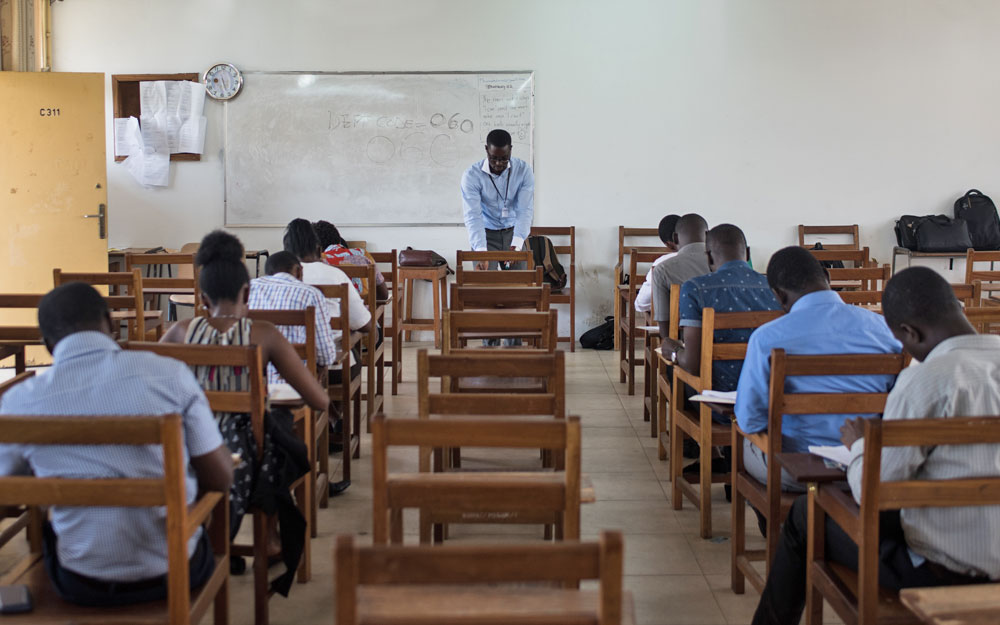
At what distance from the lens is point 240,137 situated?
691 centimetres

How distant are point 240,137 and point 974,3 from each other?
18.5 ft

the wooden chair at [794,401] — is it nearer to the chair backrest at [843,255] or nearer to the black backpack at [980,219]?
the chair backrest at [843,255]

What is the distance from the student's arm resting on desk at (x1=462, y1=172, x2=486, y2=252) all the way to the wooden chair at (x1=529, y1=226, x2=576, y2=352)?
84 centimetres

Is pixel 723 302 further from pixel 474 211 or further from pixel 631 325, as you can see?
pixel 474 211

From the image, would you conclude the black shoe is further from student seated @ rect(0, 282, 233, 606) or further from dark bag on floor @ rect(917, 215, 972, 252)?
dark bag on floor @ rect(917, 215, 972, 252)

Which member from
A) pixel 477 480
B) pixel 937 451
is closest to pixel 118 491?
pixel 477 480

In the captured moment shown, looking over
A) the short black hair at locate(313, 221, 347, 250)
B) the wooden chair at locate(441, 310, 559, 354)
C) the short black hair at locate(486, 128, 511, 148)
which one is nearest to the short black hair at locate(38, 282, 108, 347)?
the wooden chair at locate(441, 310, 559, 354)

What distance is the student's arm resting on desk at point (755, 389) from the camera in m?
2.41

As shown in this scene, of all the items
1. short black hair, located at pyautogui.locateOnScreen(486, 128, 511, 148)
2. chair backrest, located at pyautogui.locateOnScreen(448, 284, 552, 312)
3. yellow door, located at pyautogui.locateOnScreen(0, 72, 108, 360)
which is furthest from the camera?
yellow door, located at pyautogui.locateOnScreen(0, 72, 108, 360)

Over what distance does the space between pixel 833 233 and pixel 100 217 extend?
5.36 m

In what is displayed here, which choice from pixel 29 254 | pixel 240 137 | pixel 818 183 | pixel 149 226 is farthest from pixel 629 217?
pixel 29 254

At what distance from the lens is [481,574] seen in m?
1.09

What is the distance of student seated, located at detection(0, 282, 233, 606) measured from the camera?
65.8 inches

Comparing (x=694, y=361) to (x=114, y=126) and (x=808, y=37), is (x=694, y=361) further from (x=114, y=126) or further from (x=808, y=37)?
(x=114, y=126)
